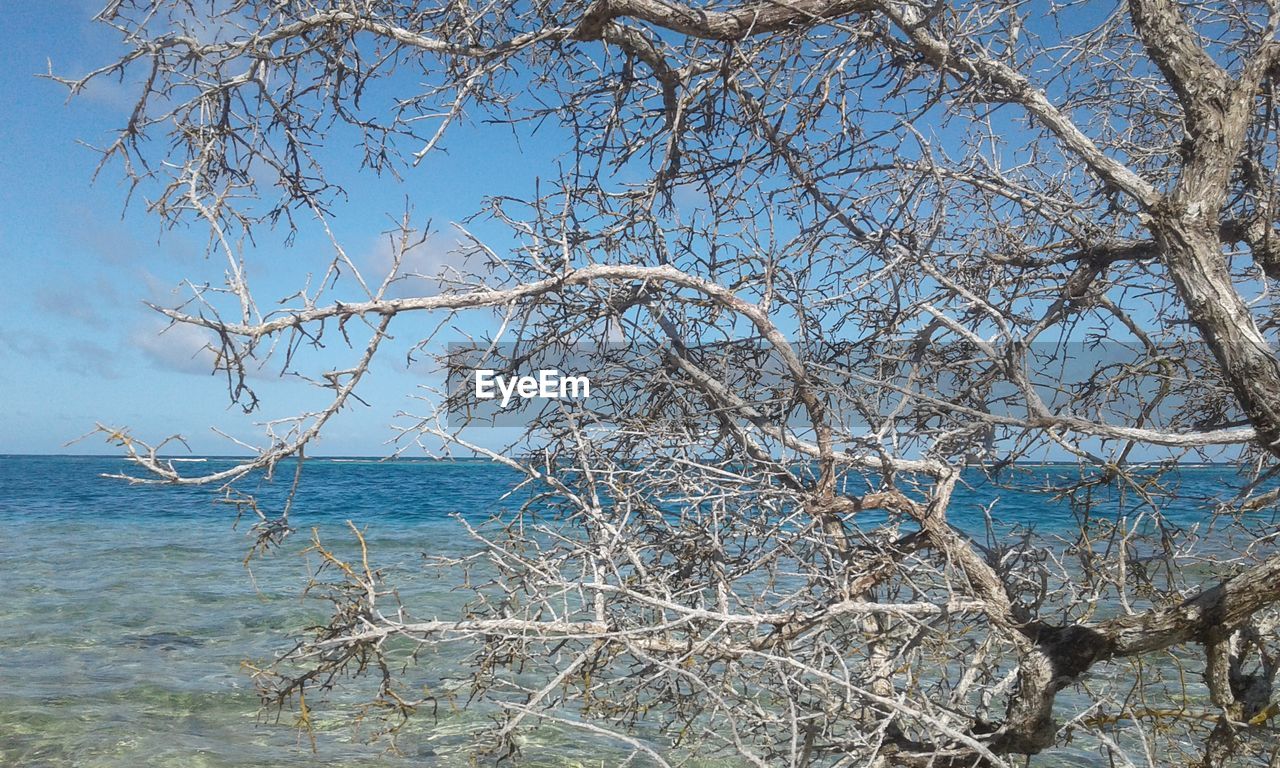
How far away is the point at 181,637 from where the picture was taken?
10.6 m

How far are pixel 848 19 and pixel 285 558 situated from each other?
13.8 metres

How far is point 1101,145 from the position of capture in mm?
4473

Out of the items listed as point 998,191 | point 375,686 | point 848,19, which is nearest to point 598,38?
point 848,19

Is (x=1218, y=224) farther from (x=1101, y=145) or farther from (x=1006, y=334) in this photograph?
(x=1101, y=145)

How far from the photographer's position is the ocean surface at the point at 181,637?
22.4 ft

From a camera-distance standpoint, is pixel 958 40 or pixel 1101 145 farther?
pixel 1101 145

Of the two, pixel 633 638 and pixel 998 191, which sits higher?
pixel 998 191

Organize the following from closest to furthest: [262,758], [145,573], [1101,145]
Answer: [1101,145], [262,758], [145,573]

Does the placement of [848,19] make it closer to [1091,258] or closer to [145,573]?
[1091,258]

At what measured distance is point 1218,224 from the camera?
3.16 meters

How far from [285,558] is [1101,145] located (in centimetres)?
1377

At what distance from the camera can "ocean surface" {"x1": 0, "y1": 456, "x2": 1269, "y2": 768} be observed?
6832 millimetres

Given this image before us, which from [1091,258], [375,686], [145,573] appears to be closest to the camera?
[1091,258]

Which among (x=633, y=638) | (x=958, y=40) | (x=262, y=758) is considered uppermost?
(x=958, y=40)
